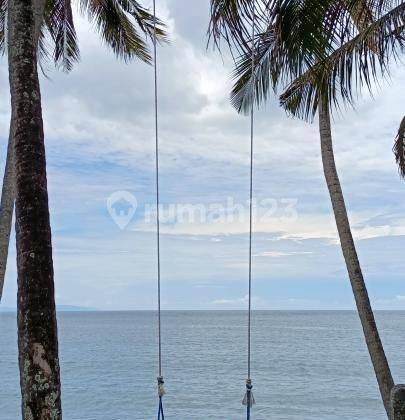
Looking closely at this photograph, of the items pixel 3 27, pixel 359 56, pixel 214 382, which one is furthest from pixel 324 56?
pixel 214 382

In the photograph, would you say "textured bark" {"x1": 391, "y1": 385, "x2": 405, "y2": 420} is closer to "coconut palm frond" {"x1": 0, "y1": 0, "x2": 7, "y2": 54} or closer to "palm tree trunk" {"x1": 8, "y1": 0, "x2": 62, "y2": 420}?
"palm tree trunk" {"x1": 8, "y1": 0, "x2": 62, "y2": 420}

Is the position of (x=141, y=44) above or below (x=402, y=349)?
above

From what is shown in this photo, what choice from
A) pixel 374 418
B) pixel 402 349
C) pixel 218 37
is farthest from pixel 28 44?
pixel 402 349

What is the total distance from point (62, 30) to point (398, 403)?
22.8ft

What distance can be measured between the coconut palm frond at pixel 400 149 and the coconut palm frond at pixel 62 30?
13.5ft

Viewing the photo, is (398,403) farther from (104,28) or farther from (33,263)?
(104,28)

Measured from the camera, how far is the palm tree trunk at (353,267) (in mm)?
6211

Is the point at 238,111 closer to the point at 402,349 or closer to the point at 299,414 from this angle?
the point at 299,414

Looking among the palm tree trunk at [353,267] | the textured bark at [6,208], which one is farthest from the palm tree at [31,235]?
the palm tree trunk at [353,267]

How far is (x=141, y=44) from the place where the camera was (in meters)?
9.09

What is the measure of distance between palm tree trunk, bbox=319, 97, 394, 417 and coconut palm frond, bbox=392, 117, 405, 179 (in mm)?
716

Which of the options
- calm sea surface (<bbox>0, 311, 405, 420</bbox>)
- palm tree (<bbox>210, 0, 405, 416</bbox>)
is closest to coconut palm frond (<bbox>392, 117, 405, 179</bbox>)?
palm tree (<bbox>210, 0, 405, 416</bbox>)

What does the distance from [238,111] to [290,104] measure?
61 cm

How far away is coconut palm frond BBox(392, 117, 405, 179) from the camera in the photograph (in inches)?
268
